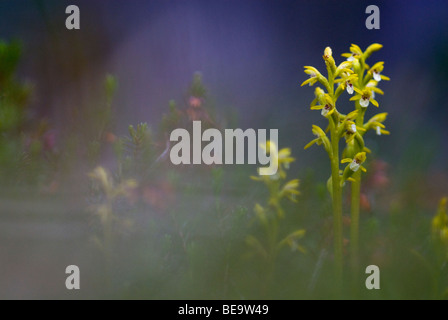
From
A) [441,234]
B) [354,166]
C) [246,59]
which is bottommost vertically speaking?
[441,234]

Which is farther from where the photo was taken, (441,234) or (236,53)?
(236,53)

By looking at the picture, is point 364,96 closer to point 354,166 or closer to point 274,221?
point 354,166

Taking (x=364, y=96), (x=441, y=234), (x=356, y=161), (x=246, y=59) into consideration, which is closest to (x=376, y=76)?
(x=364, y=96)

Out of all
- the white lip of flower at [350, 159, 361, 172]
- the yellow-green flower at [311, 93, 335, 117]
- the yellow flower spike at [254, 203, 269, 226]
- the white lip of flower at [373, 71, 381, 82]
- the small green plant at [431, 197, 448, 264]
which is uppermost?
the white lip of flower at [373, 71, 381, 82]

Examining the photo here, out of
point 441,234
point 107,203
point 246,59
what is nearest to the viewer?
point 441,234

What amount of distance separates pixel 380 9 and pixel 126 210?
0.73 metres

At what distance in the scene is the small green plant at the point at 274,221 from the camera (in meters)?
0.66

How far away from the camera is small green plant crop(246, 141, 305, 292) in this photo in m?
0.66

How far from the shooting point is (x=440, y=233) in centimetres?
65

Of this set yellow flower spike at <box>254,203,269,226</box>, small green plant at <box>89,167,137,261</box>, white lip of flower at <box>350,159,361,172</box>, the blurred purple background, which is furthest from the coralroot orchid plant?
small green plant at <box>89,167,137,261</box>

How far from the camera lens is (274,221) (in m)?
0.67

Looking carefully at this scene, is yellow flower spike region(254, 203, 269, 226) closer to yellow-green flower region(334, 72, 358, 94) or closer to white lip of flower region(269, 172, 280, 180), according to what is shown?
white lip of flower region(269, 172, 280, 180)
